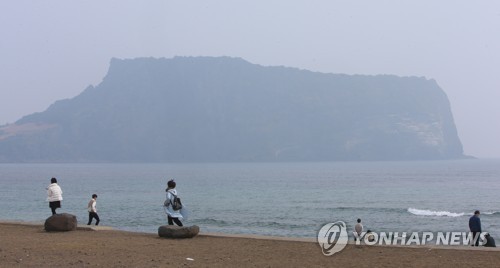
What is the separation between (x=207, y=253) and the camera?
544 inches

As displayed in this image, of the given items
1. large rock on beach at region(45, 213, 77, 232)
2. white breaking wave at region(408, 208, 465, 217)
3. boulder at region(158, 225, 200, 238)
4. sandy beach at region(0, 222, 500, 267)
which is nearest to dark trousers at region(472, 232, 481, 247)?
sandy beach at region(0, 222, 500, 267)

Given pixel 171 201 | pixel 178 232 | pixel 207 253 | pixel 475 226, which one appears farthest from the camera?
pixel 475 226

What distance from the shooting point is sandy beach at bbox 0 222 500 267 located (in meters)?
12.5

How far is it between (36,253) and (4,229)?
5178 mm

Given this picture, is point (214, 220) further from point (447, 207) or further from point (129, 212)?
point (447, 207)

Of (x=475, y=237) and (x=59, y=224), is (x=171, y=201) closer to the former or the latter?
(x=59, y=224)

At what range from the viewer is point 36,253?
13602 mm

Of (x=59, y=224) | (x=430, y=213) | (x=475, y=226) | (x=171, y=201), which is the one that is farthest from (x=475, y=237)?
(x=430, y=213)

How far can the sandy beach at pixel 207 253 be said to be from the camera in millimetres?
12531

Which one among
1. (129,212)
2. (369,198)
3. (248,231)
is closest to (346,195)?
(369,198)

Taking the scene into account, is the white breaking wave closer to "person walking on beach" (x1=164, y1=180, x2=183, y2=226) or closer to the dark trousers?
the dark trousers

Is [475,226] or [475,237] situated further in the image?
[475,237]

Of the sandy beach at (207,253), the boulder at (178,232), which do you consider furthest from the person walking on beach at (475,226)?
the boulder at (178,232)

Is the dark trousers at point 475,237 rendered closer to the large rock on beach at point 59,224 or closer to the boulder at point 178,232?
the boulder at point 178,232
